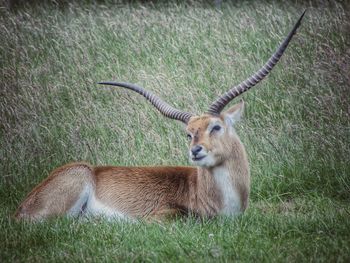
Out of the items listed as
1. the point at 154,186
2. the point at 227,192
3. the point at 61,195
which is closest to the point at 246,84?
the point at 227,192

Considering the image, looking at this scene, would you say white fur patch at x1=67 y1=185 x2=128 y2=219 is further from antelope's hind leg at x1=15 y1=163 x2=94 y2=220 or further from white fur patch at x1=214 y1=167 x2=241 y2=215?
white fur patch at x1=214 y1=167 x2=241 y2=215

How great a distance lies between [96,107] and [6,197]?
2.24 metres

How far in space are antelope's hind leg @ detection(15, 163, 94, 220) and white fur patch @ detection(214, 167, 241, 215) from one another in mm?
1267

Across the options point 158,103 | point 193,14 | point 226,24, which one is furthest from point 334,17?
point 158,103

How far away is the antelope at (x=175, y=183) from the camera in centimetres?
659

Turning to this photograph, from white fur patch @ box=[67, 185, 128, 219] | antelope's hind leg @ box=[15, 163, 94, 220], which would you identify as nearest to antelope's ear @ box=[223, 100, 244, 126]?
white fur patch @ box=[67, 185, 128, 219]

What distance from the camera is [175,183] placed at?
7078 millimetres

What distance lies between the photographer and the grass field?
19.0 ft

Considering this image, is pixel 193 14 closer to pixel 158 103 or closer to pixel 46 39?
pixel 46 39

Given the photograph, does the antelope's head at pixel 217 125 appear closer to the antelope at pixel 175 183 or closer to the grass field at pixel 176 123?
the antelope at pixel 175 183

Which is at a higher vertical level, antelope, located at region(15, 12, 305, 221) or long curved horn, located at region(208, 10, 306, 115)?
long curved horn, located at region(208, 10, 306, 115)

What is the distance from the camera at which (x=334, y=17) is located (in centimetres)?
1202

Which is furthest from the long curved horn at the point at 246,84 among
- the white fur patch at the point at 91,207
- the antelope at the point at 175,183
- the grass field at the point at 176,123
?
the white fur patch at the point at 91,207

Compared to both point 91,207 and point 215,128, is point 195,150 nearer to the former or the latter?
point 215,128
